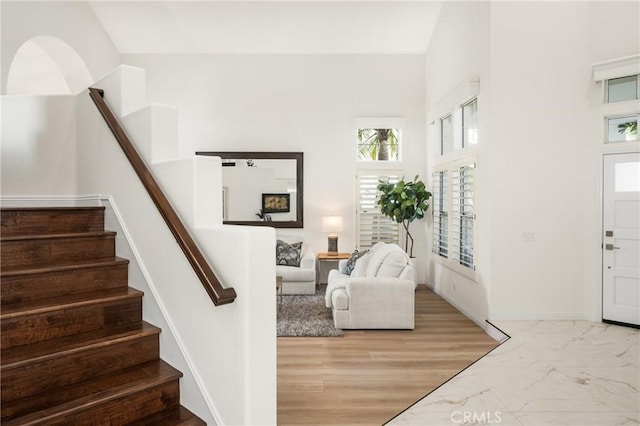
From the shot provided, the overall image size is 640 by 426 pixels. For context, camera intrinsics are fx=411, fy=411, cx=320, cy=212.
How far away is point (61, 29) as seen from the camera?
5.72 m

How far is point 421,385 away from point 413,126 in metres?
5.08

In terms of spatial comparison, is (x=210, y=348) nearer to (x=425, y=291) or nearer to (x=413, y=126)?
(x=425, y=291)

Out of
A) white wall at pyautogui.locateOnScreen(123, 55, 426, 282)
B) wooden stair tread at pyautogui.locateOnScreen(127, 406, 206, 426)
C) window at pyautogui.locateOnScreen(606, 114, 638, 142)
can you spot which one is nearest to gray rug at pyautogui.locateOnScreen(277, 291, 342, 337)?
white wall at pyautogui.locateOnScreen(123, 55, 426, 282)

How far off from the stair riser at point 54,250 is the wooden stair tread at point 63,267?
0.18 feet

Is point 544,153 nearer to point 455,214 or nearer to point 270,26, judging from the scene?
point 455,214

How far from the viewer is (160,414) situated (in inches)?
85.1

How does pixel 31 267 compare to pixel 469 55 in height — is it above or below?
below

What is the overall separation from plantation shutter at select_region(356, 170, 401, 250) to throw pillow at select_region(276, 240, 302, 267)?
119cm

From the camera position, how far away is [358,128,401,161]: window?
24.3 feet

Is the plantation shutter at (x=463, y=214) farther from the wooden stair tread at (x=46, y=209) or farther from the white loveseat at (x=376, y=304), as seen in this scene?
the wooden stair tread at (x=46, y=209)

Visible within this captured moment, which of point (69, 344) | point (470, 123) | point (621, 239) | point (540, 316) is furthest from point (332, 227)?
point (69, 344)

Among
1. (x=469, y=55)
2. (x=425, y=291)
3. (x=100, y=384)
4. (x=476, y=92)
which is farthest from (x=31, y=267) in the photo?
(x=425, y=291)

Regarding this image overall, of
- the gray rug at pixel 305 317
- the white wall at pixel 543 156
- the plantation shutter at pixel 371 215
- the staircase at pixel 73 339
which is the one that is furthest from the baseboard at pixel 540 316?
the staircase at pixel 73 339

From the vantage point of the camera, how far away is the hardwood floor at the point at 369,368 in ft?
9.29
